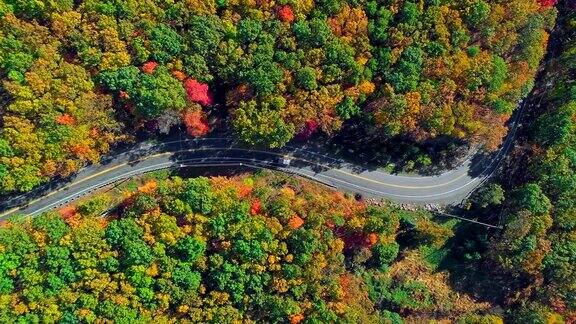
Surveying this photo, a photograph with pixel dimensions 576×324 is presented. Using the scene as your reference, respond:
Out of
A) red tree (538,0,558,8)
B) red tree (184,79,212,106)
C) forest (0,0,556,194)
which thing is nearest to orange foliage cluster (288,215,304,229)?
forest (0,0,556,194)

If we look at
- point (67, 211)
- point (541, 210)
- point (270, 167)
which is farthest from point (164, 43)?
point (541, 210)

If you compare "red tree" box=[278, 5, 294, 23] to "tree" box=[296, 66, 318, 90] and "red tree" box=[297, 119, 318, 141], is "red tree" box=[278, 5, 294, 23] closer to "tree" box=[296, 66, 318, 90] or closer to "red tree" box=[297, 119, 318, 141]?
"tree" box=[296, 66, 318, 90]

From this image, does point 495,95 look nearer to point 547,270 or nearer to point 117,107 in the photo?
point 547,270

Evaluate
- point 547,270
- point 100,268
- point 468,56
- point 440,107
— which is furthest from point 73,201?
point 547,270

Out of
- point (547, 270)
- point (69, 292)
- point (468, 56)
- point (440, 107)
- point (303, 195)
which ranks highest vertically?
point (468, 56)

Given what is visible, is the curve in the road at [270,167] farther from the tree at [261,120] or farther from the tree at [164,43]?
the tree at [164,43]

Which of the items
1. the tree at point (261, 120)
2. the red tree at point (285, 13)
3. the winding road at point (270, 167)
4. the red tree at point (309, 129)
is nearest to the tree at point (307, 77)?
the tree at point (261, 120)
